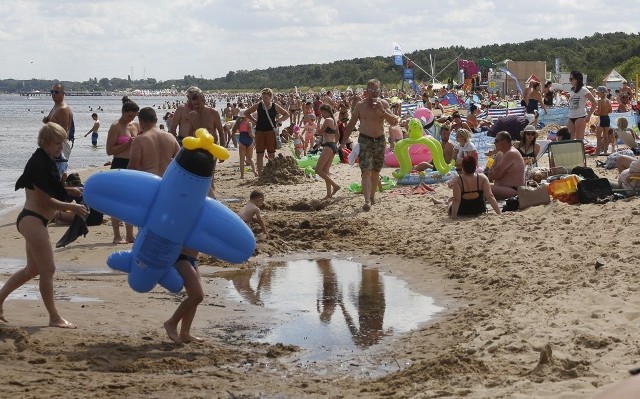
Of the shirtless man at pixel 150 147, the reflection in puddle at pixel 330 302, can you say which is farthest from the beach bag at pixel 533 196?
the shirtless man at pixel 150 147

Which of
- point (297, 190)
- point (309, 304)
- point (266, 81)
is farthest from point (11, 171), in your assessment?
point (266, 81)

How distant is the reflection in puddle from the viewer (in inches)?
255

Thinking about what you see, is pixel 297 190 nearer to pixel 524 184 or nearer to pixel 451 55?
pixel 524 184

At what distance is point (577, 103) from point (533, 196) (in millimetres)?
5642

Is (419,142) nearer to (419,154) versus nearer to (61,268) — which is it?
(419,154)

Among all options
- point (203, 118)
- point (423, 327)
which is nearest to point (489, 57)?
point (203, 118)

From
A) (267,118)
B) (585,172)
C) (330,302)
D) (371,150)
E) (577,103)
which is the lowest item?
(330,302)

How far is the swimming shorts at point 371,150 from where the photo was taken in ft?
39.2

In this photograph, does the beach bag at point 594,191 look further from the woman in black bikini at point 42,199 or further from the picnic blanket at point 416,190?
the woman in black bikini at point 42,199

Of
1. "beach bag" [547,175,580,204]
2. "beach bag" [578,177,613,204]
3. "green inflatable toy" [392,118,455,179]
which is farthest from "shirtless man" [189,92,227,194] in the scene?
"beach bag" [578,177,613,204]

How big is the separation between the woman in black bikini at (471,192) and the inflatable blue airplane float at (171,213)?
5091mm

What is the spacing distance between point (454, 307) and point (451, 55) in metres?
115

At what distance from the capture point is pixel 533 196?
10336 mm

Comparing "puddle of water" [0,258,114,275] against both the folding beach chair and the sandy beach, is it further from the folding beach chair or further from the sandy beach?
the folding beach chair
